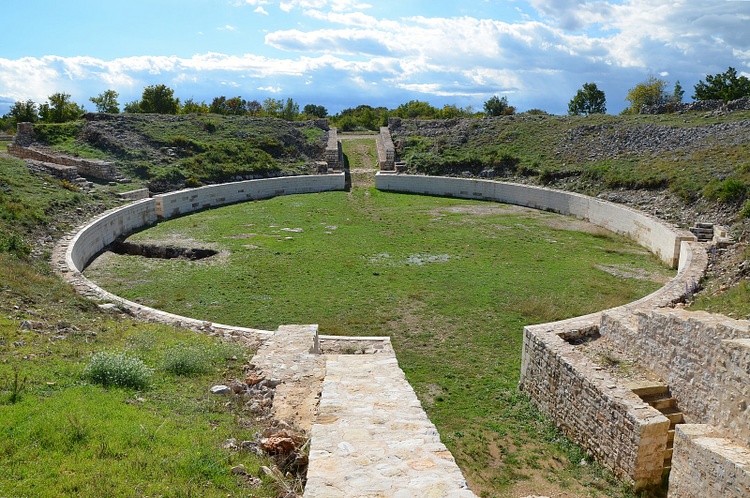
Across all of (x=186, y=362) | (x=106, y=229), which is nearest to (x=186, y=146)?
(x=106, y=229)

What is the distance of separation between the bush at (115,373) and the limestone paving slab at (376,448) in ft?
8.26

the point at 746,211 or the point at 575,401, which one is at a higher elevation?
the point at 746,211

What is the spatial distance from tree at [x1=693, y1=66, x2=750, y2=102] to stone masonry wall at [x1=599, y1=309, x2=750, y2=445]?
1652 inches

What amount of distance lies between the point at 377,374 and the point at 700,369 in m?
4.79

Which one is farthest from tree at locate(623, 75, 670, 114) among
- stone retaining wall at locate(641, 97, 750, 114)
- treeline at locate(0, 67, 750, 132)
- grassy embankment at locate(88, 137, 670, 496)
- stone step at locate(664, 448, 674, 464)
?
stone step at locate(664, 448, 674, 464)

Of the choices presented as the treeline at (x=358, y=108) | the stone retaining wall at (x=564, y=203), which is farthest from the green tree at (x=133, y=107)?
the stone retaining wall at (x=564, y=203)

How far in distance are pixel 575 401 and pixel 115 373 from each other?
7.07 m

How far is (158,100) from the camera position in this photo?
4744 cm

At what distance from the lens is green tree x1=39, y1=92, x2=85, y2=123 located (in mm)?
41469

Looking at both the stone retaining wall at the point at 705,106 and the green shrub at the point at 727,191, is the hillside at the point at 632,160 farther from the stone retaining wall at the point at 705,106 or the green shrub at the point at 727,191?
the stone retaining wall at the point at 705,106

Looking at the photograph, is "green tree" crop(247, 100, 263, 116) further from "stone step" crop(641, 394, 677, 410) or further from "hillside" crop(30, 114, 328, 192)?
"stone step" crop(641, 394, 677, 410)

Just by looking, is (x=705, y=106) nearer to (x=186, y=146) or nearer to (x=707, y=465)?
(x=186, y=146)

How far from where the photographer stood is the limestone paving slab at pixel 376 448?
16.2ft

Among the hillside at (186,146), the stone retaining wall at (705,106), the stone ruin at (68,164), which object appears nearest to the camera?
the stone ruin at (68,164)
